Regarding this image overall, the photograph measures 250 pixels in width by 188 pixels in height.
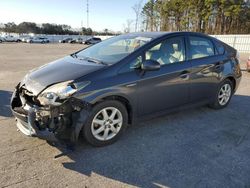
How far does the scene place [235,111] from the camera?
495 centimetres

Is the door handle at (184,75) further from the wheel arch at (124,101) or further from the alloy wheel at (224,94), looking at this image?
the alloy wheel at (224,94)

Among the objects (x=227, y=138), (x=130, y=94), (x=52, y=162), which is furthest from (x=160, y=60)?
(x=52, y=162)

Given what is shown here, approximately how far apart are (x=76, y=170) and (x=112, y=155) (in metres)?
0.53

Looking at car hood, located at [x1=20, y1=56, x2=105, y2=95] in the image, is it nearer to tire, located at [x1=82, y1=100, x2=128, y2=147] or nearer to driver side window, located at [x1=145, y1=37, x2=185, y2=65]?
tire, located at [x1=82, y1=100, x2=128, y2=147]

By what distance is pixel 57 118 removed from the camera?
2.89m

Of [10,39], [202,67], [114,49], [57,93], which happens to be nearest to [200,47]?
[202,67]

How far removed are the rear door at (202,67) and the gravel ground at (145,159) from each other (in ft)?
2.00

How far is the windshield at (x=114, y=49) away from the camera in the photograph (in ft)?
11.9

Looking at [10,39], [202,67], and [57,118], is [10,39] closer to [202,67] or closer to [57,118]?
[202,67]

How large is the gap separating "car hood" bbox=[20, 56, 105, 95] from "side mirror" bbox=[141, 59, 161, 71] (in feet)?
1.91

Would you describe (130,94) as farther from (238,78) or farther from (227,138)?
(238,78)

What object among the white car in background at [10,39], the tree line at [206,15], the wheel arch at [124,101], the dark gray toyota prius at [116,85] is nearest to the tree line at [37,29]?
the white car in background at [10,39]

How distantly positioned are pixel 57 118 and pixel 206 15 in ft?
112

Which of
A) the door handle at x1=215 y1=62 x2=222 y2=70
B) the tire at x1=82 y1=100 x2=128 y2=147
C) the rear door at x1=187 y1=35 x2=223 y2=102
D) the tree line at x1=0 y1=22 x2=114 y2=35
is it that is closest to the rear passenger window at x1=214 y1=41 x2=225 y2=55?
the rear door at x1=187 y1=35 x2=223 y2=102
